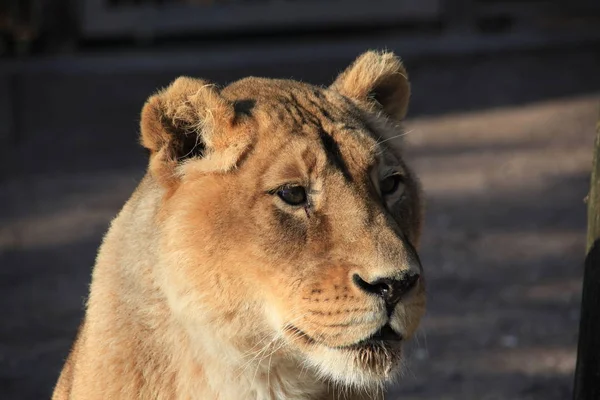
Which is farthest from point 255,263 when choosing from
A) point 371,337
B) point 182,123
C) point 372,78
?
point 372,78

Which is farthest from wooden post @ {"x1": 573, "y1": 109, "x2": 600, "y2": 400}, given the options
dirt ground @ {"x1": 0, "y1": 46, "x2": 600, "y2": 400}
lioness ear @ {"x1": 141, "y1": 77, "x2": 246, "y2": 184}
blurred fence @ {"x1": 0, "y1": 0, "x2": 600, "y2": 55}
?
blurred fence @ {"x1": 0, "y1": 0, "x2": 600, "y2": 55}

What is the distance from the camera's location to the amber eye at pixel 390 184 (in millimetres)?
3166

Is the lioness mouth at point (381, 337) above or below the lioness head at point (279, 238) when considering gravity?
below

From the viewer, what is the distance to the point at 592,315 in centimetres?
337

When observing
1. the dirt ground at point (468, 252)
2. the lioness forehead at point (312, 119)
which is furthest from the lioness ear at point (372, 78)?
the dirt ground at point (468, 252)

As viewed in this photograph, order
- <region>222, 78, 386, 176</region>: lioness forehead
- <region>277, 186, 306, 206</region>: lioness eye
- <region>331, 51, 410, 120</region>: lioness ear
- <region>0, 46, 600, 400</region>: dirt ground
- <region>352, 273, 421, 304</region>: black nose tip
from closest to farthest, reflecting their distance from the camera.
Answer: <region>352, 273, 421, 304</region>: black nose tip
<region>277, 186, 306, 206</region>: lioness eye
<region>222, 78, 386, 176</region>: lioness forehead
<region>331, 51, 410, 120</region>: lioness ear
<region>0, 46, 600, 400</region>: dirt ground

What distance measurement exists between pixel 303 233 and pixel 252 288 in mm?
207

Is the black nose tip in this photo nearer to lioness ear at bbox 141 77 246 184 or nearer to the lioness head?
the lioness head

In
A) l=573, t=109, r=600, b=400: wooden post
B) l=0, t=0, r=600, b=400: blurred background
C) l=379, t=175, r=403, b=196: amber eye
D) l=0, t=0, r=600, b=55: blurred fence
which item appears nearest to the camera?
l=379, t=175, r=403, b=196: amber eye

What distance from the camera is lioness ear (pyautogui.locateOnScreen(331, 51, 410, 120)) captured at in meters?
3.49

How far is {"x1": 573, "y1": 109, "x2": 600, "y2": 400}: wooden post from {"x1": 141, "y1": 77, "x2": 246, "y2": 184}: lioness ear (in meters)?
1.23

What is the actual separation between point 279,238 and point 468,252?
4.72 meters

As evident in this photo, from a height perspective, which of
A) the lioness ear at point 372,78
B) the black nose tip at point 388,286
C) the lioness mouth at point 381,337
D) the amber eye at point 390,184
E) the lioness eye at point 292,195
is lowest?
the lioness mouth at point 381,337

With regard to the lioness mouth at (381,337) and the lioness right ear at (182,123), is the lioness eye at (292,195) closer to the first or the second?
the lioness right ear at (182,123)
